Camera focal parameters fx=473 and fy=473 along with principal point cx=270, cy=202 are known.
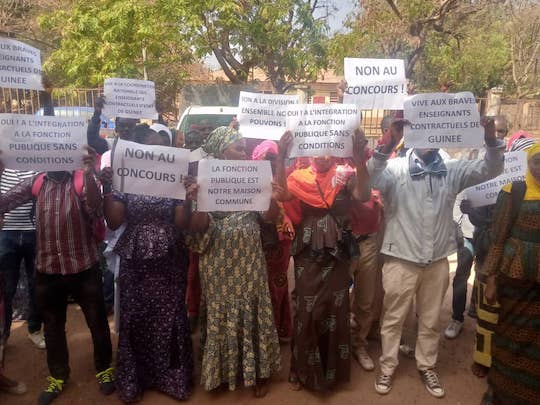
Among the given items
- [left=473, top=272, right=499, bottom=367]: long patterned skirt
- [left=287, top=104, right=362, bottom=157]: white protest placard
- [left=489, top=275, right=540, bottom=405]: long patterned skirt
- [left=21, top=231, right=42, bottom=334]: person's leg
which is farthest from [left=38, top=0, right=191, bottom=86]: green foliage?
[left=489, top=275, right=540, bottom=405]: long patterned skirt

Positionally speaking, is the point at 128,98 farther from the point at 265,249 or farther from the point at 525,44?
the point at 525,44

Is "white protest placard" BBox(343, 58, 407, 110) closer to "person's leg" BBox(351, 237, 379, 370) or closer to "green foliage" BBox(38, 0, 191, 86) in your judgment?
"person's leg" BBox(351, 237, 379, 370)

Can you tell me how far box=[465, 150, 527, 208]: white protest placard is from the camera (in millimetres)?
3602

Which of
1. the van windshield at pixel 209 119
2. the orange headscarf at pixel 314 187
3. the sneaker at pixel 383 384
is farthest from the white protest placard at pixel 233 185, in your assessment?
the van windshield at pixel 209 119

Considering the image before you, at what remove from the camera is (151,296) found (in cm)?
342

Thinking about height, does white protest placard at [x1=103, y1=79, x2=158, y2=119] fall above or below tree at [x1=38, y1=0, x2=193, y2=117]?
below

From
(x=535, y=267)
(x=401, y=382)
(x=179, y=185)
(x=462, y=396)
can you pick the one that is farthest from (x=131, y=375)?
(x=535, y=267)

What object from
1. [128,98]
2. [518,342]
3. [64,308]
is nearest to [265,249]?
[64,308]

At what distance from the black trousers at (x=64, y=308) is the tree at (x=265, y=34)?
9110 millimetres

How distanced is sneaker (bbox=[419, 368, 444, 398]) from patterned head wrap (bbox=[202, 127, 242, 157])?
93.1 inches

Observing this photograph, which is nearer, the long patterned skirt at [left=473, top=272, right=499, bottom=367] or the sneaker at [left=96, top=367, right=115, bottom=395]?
the sneaker at [left=96, top=367, right=115, bottom=395]

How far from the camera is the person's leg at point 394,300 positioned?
3527mm

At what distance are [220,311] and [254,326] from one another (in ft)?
0.95

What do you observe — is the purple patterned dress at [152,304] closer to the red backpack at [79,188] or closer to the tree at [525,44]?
the red backpack at [79,188]
